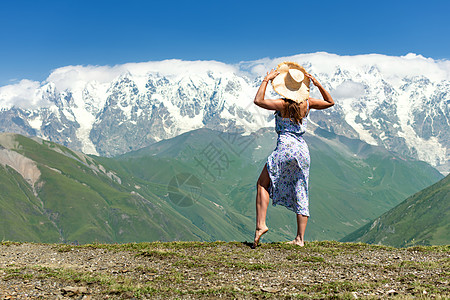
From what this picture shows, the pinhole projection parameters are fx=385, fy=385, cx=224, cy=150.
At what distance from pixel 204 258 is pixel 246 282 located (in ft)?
9.33

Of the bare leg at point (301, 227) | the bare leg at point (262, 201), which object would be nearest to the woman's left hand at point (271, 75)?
the bare leg at point (262, 201)

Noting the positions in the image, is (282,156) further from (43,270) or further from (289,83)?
(43,270)

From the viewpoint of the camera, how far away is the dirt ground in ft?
29.9

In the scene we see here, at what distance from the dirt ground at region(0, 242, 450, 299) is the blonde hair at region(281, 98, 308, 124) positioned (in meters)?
4.72

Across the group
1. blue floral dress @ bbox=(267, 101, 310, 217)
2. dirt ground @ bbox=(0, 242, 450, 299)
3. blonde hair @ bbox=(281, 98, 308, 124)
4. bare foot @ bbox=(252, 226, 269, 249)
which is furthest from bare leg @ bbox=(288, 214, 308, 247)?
blonde hair @ bbox=(281, 98, 308, 124)

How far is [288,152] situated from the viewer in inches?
527

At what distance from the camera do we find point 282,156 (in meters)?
13.4

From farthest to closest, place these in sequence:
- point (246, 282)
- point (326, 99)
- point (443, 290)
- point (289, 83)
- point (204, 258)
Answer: point (326, 99) < point (289, 83) < point (204, 258) < point (246, 282) < point (443, 290)

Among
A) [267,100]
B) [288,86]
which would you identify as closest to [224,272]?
[267,100]

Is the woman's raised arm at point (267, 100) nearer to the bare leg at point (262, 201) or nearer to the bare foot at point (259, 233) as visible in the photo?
the bare leg at point (262, 201)

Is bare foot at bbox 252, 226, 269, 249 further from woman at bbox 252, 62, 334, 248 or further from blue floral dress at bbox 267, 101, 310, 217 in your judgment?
blue floral dress at bbox 267, 101, 310, 217

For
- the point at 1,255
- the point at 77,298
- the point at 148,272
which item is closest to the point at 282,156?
the point at 148,272

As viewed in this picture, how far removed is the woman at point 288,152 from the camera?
1342 cm

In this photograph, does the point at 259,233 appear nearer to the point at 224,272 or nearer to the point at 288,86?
the point at 224,272
